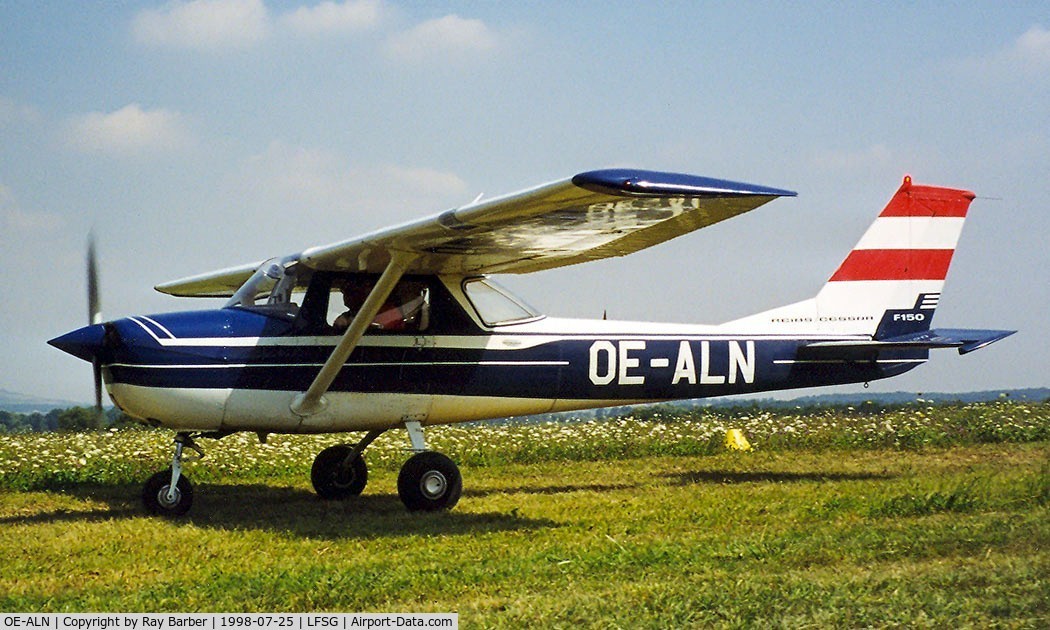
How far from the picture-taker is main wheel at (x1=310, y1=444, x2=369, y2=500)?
1020 cm

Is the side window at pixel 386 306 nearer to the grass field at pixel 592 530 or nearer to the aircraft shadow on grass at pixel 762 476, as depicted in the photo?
the grass field at pixel 592 530

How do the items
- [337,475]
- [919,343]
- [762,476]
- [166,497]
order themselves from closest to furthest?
[166,497], [337,475], [919,343], [762,476]

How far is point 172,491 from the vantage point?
28.5 feet

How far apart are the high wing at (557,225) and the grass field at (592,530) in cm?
226

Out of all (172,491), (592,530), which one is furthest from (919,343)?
(172,491)

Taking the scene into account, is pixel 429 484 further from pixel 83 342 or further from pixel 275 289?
pixel 83 342

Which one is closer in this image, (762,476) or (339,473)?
(339,473)

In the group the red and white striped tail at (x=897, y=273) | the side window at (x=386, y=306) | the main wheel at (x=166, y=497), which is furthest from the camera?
the red and white striped tail at (x=897, y=273)

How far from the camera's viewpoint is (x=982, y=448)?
1220 centimetres

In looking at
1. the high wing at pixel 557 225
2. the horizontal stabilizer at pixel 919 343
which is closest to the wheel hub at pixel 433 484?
the high wing at pixel 557 225

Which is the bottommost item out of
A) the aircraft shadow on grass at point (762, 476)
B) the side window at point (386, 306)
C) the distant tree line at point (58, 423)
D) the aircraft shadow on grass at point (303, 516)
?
the aircraft shadow on grass at point (762, 476)

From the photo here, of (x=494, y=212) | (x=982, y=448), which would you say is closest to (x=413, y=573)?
(x=494, y=212)
